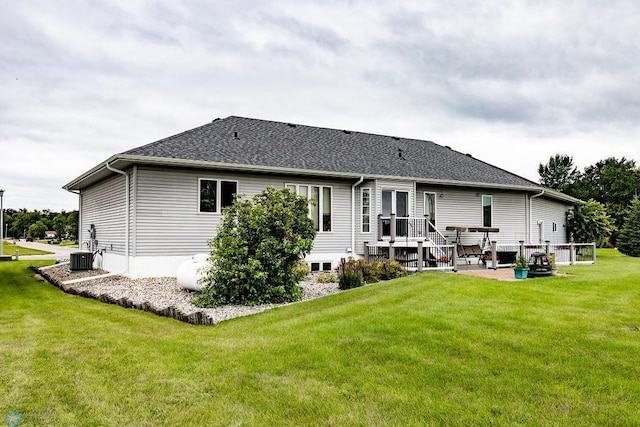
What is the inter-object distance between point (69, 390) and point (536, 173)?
5493 centimetres

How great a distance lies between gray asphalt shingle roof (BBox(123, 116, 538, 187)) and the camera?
14.1m

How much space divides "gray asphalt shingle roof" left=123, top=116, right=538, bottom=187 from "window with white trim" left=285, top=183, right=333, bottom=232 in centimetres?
76

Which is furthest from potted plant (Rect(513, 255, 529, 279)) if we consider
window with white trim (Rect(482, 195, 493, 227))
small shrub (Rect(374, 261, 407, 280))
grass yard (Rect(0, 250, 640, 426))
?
window with white trim (Rect(482, 195, 493, 227))

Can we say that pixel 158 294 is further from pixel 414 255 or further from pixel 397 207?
pixel 397 207

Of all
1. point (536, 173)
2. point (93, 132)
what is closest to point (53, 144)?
point (93, 132)

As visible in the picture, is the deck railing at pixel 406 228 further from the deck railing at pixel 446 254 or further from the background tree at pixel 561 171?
the background tree at pixel 561 171

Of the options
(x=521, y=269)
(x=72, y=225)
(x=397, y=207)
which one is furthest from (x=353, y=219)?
(x=72, y=225)

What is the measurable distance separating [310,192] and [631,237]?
20123 mm

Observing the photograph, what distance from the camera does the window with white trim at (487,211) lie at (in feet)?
61.9

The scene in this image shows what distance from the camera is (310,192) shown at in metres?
15.4

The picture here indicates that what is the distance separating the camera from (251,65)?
16.6 meters

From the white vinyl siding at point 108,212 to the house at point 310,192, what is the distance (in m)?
0.04

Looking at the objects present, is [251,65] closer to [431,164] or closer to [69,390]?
[431,164]

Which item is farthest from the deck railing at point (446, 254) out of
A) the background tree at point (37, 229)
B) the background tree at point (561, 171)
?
the background tree at point (37, 229)
